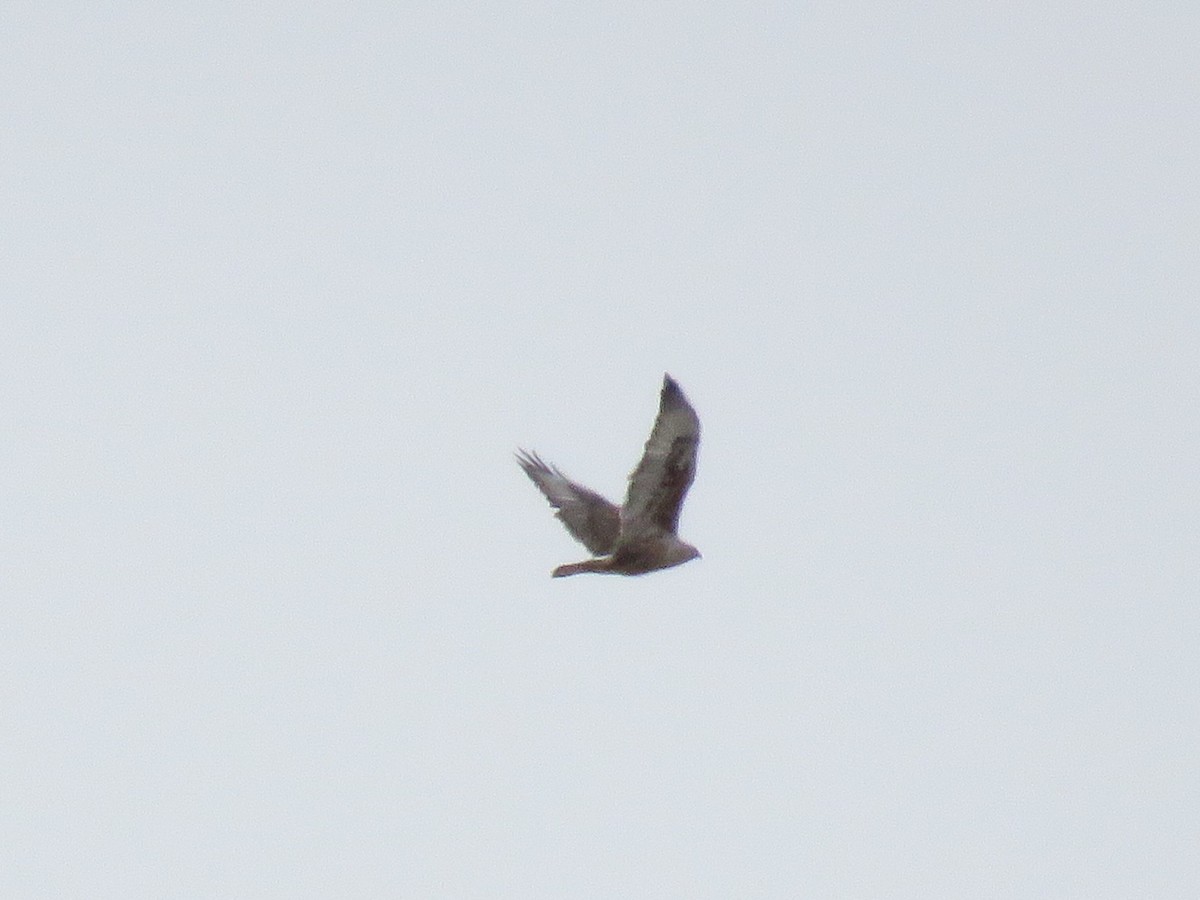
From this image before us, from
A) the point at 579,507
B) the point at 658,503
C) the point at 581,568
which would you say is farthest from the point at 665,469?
the point at 579,507

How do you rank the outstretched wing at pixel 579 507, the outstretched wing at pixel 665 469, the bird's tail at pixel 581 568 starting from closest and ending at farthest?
1. the outstretched wing at pixel 665 469
2. the bird's tail at pixel 581 568
3. the outstretched wing at pixel 579 507

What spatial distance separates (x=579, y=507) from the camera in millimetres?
22562

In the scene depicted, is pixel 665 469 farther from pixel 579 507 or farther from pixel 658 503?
pixel 579 507

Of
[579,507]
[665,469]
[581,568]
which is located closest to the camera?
[665,469]

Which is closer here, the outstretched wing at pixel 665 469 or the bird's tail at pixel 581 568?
the outstretched wing at pixel 665 469

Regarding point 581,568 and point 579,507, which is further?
point 579,507

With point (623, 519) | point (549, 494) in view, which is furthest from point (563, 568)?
point (549, 494)

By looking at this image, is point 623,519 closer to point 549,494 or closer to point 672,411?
point 672,411

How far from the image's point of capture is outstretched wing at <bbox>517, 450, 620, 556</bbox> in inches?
851

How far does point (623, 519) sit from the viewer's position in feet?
64.7

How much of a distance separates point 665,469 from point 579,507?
3328 millimetres

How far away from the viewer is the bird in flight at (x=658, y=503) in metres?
19.2

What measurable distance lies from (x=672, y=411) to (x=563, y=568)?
194 cm

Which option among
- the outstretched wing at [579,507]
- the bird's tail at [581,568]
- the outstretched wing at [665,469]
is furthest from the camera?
the outstretched wing at [579,507]
